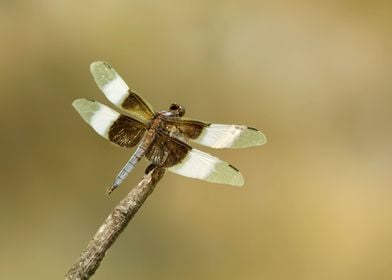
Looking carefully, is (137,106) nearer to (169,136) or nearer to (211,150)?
(169,136)

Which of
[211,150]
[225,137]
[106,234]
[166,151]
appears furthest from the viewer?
[211,150]

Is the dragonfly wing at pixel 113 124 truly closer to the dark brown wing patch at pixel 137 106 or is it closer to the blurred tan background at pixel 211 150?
the dark brown wing patch at pixel 137 106

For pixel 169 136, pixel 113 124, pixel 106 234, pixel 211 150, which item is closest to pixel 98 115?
pixel 113 124

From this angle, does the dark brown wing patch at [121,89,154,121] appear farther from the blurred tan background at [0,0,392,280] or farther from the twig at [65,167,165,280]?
the blurred tan background at [0,0,392,280]

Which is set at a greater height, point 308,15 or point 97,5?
point 308,15

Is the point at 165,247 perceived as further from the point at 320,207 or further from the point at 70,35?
the point at 70,35

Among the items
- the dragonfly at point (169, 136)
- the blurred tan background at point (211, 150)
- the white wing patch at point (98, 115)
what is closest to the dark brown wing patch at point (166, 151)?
the dragonfly at point (169, 136)

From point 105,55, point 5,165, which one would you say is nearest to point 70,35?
point 105,55
